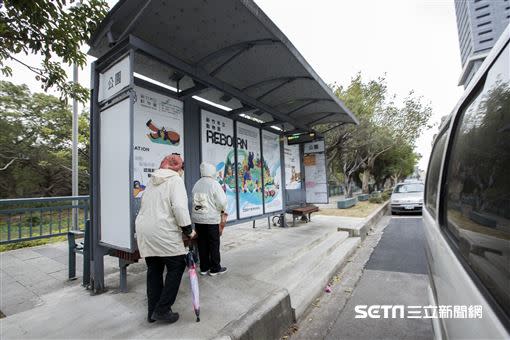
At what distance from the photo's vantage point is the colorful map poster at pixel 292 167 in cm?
805

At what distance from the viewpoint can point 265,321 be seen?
2.83 meters

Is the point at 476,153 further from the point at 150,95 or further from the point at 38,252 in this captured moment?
the point at 38,252

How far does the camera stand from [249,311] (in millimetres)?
2883

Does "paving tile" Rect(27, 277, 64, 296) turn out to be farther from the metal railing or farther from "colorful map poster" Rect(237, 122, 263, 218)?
"colorful map poster" Rect(237, 122, 263, 218)

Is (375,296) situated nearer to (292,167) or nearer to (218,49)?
(218,49)

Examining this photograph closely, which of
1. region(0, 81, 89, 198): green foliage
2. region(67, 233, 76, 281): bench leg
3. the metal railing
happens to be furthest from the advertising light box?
region(0, 81, 89, 198): green foliage

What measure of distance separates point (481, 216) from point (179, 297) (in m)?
3.15

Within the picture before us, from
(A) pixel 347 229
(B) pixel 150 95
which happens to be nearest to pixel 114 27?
(B) pixel 150 95

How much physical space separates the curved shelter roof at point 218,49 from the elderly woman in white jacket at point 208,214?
161 cm

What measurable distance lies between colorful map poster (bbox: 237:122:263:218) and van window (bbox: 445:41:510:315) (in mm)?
4612

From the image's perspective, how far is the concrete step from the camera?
3.50 metres

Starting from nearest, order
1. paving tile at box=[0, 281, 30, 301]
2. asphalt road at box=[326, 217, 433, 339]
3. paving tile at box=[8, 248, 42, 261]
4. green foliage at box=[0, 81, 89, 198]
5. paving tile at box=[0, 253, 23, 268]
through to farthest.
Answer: asphalt road at box=[326, 217, 433, 339]
paving tile at box=[0, 281, 30, 301]
paving tile at box=[0, 253, 23, 268]
paving tile at box=[8, 248, 42, 261]
green foliage at box=[0, 81, 89, 198]

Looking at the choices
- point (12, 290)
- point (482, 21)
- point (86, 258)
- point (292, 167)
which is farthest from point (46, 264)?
point (482, 21)

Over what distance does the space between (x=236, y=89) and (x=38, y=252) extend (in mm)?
5343
